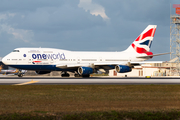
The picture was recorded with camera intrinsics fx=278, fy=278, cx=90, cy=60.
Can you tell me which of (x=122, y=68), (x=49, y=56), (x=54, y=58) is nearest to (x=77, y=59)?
(x=54, y=58)

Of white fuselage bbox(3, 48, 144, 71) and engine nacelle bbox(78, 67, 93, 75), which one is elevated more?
white fuselage bbox(3, 48, 144, 71)

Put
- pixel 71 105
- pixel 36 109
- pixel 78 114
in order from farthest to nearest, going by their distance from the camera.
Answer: pixel 71 105 < pixel 36 109 < pixel 78 114

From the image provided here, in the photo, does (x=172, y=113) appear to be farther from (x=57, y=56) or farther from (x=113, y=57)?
(x=113, y=57)

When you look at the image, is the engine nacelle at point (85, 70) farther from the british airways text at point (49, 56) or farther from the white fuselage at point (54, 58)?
the british airways text at point (49, 56)

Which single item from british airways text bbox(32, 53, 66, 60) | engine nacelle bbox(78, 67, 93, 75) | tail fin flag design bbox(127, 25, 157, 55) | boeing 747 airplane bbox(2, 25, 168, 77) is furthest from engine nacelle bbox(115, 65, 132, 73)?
british airways text bbox(32, 53, 66, 60)

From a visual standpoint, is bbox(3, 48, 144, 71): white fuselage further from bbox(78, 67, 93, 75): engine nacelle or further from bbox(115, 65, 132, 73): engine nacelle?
bbox(115, 65, 132, 73): engine nacelle

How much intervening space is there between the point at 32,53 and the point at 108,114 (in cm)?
4570

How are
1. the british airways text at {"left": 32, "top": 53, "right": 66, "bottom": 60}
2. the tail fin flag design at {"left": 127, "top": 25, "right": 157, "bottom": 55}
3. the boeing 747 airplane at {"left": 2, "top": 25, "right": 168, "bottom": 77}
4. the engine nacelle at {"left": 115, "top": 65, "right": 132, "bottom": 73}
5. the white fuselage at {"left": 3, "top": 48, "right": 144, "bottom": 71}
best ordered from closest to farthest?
the white fuselage at {"left": 3, "top": 48, "right": 144, "bottom": 71}
the boeing 747 airplane at {"left": 2, "top": 25, "right": 168, "bottom": 77}
the british airways text at {"left": 32, "top": 53, "right": 66, "bottom": 60}
the engine nacelle at {"left": 115, "top": 65, "right": 132, "bottom": 73}
the tail fin flag design at {"left": 127, "top": 25, "right": 157, "bottom": 55}

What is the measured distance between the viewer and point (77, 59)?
204ft

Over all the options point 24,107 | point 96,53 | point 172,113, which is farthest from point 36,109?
point 96,53

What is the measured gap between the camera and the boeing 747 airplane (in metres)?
57.4

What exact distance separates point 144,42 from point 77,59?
1828cm

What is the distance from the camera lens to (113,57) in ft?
214

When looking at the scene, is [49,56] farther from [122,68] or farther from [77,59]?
[122,68]
